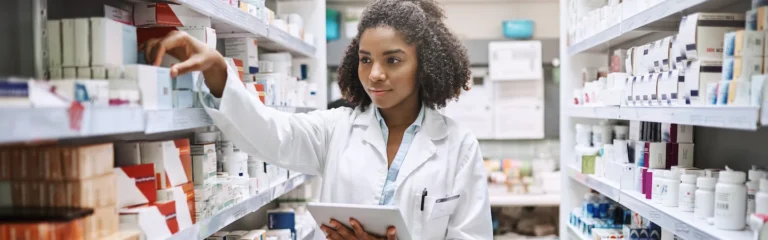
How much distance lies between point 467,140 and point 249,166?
919 millimetres

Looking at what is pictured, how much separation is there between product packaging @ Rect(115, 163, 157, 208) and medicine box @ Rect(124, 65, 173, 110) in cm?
17

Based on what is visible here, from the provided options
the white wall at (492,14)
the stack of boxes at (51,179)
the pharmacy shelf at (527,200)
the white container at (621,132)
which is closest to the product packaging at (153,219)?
the stack of boxes at (51,179)

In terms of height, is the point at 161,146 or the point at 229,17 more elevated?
the point at 229,17

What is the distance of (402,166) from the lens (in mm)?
2062

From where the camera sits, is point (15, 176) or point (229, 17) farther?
point (229, 17)

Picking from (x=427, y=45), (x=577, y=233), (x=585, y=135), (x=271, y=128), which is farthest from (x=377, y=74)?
(x=577, y=233)

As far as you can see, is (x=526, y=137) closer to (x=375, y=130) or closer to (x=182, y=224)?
(x=375, y=130)

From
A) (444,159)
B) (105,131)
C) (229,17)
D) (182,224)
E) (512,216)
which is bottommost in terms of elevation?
(512,216)

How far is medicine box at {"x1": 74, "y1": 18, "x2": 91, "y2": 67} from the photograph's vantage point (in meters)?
1.30

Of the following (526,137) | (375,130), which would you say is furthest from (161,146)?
(526,137)

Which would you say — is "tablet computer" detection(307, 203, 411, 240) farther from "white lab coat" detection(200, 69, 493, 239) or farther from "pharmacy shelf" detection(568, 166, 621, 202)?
"pharmacy shelf" detection(568, 166, 621, 202)

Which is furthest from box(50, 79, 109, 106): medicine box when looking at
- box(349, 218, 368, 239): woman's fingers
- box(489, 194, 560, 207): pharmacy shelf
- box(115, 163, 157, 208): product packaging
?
box(489, 194, 560, 207): pharmacy shelf

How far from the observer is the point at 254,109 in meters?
1.75

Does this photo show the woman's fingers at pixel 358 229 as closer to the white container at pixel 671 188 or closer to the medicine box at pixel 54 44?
the medicine box at pixel 54 44
